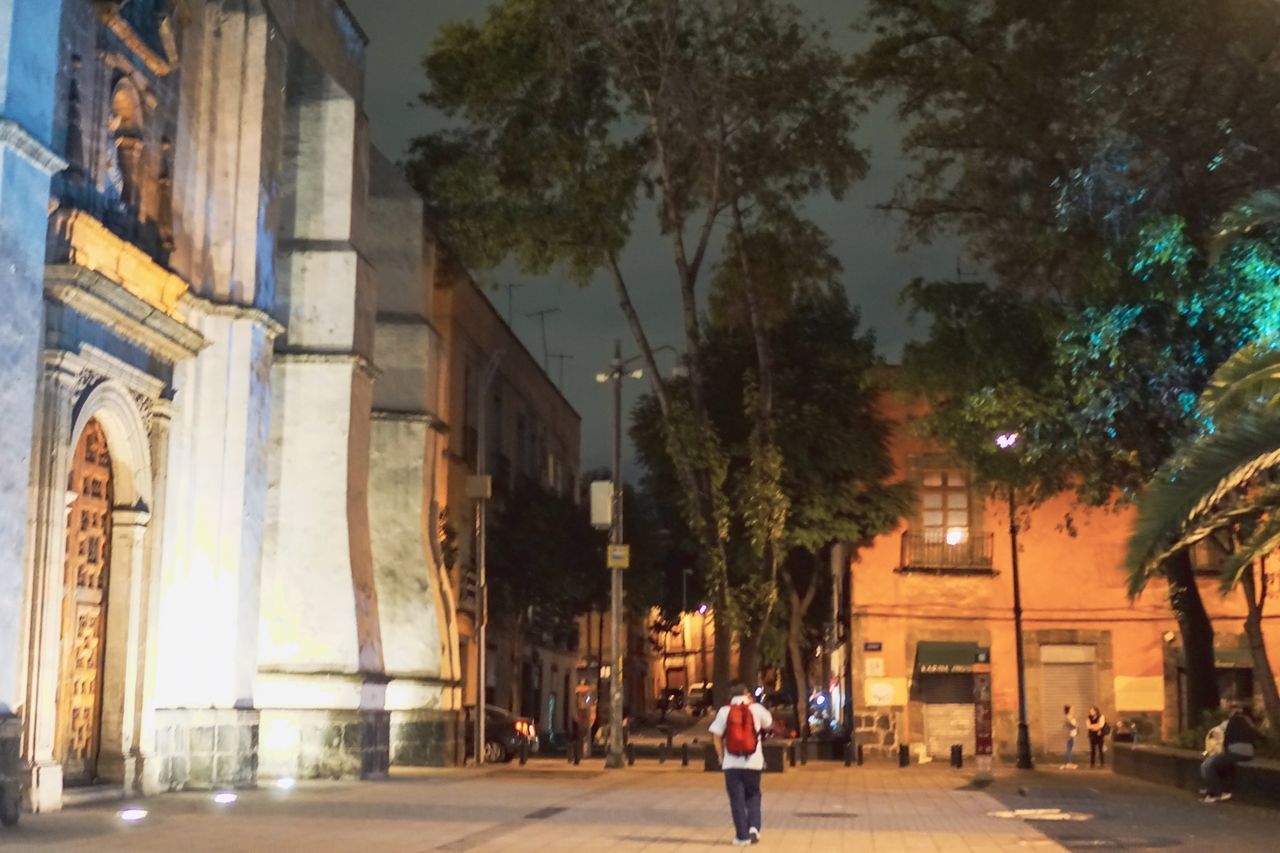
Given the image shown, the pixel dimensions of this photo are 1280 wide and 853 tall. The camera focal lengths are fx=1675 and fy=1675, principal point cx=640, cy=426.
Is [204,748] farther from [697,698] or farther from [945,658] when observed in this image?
[697,698]

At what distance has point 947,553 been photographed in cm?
3962

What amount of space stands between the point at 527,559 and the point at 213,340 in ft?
80.1

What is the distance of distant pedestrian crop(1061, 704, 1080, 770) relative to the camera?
37.0 m

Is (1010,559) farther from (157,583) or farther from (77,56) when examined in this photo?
(77,56)

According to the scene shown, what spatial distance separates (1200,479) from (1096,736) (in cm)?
2133

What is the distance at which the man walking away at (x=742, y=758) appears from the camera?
47.2 ft

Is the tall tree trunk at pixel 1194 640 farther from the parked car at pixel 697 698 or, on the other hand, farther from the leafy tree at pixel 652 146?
the parked car at pixel 697 698

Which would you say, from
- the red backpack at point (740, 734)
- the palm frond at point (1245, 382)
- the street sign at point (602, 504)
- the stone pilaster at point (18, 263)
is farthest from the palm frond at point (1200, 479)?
the street sign at point (602, 504)

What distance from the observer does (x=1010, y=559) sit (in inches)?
1570

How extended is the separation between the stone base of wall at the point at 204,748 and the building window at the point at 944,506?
72.2ft

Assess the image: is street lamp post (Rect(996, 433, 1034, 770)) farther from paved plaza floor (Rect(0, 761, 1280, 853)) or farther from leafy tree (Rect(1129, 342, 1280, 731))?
leafy tree (Rect(1129, 342, 1280, 731))

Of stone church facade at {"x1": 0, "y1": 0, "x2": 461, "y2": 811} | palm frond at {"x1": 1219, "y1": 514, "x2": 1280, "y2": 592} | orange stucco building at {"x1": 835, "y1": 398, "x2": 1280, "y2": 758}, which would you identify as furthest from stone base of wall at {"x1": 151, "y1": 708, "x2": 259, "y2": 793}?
orange stucco building at {"x1": 835, "y1": 398, "x2": 1280, "y2": 758}

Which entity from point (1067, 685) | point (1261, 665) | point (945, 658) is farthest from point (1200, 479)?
point (1067, 685)

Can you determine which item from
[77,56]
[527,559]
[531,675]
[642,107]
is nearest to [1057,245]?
[642,107]
